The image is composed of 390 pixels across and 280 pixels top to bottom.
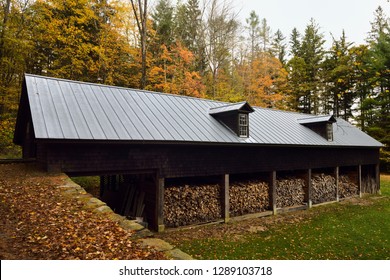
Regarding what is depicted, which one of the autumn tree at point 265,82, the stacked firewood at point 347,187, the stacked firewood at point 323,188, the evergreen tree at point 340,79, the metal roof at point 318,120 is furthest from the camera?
the evergreen tree at point 340,79

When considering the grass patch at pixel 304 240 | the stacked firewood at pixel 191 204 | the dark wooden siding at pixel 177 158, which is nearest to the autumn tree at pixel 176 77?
Answer: the dark wooden siding at pixel 177 158

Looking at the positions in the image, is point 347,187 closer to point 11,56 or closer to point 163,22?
point 163,22

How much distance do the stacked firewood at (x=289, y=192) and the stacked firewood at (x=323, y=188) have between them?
116 cm

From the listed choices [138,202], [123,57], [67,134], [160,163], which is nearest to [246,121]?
[160,163]

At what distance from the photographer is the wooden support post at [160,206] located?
11.0 meters

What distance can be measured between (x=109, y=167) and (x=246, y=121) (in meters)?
7.25

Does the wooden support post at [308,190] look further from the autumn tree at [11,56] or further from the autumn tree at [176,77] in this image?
the autumn tree at [11,56]

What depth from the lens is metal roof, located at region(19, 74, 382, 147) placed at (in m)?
9.16

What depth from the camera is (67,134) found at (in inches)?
341

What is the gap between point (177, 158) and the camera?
37.8ft

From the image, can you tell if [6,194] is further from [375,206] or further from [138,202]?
[375,206]

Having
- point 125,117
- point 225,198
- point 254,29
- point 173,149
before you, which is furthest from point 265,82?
point 125,117

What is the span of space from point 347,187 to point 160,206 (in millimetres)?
15639

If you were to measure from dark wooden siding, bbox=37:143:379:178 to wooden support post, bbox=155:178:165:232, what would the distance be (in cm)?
38
